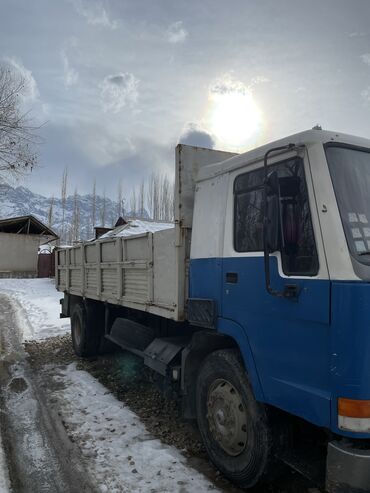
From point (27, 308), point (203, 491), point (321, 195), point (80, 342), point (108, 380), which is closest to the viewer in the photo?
point (321, 195)

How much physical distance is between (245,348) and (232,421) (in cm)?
68

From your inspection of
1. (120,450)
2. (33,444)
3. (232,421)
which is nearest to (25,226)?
(33,444)

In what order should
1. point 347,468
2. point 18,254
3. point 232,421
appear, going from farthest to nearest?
point 18,254
point 232,421
point 347,468

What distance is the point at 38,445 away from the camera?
4336 millimetres

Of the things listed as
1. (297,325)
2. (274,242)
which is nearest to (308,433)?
(297,325)

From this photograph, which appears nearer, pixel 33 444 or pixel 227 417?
pixel 227 417

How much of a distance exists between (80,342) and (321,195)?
244 inches

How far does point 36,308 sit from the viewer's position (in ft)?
50.4

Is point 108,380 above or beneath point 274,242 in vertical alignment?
beneath

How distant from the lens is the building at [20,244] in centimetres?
3058

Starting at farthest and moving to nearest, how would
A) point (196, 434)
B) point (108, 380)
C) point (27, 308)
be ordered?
point (27, 308)
point (108, 380)
point (196, 434)

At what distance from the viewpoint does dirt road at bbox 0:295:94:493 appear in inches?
143

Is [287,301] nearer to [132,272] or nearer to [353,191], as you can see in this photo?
[353,191]

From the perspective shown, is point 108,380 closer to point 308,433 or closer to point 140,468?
point 140,468
